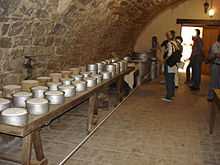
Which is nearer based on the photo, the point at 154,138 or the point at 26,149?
the point at 26,149

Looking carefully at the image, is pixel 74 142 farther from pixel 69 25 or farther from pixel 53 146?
pixel 69 25

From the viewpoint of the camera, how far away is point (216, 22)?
9055mm

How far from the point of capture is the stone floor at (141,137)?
3.14m

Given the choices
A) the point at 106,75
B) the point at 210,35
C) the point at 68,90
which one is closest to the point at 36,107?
the point at 68,90

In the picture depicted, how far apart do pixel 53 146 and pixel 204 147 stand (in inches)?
74.7

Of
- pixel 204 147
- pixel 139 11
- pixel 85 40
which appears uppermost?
pixel 139 11

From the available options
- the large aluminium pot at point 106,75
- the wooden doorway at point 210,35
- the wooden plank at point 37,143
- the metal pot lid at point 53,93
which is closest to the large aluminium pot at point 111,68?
the large aluminium pot at point 106,75

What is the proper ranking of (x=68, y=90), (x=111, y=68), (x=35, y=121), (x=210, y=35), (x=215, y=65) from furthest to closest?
(x=210, y=35)
(x=215, y=65)
(x=111, y=68)
(x=68, y=90)
(x=35, y=121)

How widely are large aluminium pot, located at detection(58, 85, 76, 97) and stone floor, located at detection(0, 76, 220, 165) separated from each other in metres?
0.70

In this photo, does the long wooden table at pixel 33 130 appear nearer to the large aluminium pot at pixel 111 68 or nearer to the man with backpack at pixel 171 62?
the large aluminium pot at pixel 111 68

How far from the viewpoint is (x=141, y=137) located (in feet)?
12.4

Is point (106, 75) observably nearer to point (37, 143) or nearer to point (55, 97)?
point (55, 97)

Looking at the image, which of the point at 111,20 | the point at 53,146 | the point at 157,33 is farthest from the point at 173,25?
the point at 53,146

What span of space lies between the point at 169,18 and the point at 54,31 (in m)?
6.45
